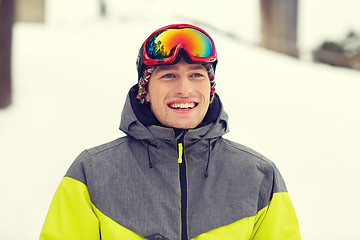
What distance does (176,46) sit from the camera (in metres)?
1.99

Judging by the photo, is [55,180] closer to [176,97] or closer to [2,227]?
[2,227]

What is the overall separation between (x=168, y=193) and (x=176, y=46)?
0.69 m

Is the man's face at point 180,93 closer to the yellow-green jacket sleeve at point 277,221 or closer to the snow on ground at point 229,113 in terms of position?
the yellow-green jacket sleeve at point 277,221

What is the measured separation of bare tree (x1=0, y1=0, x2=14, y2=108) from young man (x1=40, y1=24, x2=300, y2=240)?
5.23 metres

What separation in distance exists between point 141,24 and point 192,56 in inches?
427

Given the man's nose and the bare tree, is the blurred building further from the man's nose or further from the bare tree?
the man's nose

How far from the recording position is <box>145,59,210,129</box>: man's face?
2002 millimetres

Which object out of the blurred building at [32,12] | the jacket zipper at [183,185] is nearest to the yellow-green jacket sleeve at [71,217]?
the jacket zipper at [183,185]

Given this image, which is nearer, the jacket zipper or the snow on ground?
the jacket zipper

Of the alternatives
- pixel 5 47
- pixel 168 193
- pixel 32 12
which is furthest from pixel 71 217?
pixel 32 12

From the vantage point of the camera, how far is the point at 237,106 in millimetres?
7191

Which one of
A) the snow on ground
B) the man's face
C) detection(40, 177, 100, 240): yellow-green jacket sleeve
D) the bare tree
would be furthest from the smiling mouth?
the bare tree

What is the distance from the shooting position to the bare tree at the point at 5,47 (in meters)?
6.60

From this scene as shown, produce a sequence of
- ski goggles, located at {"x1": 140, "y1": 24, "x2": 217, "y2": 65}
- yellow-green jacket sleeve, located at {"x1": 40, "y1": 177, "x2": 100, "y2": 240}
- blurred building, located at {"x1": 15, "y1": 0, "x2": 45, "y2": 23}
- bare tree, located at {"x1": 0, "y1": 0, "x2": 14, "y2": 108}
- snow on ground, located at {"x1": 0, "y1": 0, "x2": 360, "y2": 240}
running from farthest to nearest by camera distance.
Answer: blurred building, located at {"x1": 15, "y1": 0, "x2": 45, "y2": 23}, bare tree, located at {"x1": 0, "y1": 0, "x2": 14, "y2": 108}, snow on ground, located at {"x1": 0, "y1": 0, "x2": 360, "y2": 240}, ski goggles, located at {"x1": 140, "y1": 24, "x2": 217, "y2": 65}, yellow-green jacket sleeve, located at {"x1": 40, "y1": 177, "x2": 100, "y2": 240}
